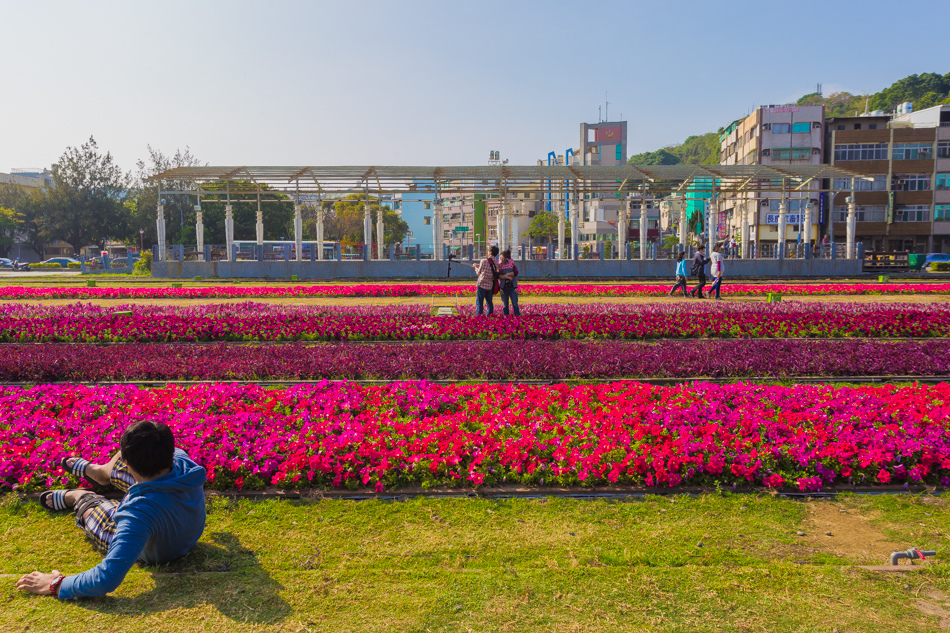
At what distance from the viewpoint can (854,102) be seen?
118500 millimetres

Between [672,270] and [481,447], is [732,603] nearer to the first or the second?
[481,447]

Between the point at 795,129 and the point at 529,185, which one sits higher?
the point at 795,129

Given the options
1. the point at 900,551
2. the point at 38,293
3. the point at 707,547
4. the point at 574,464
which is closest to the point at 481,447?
the point at 574,464

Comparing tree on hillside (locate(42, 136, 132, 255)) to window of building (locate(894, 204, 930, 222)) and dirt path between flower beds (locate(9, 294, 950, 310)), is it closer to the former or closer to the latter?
dirt path between flower beds (locate(9, 294, 950, 310))

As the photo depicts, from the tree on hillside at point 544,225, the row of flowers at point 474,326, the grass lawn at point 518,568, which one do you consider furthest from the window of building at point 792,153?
the grass lawn at point 518,568

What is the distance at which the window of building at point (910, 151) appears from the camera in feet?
209

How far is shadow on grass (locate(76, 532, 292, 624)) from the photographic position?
361 centimetres

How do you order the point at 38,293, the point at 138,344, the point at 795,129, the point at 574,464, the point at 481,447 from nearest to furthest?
the point at 574,464 < the point at 481,447 < the point at 138,344 < the point at 38,293 < the point at 795,129

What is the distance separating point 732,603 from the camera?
3.64 metres

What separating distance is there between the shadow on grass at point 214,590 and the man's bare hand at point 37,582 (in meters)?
0.21

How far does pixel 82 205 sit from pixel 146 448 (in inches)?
3236

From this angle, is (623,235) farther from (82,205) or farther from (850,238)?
(82,205)

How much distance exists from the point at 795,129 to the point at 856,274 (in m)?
41.9

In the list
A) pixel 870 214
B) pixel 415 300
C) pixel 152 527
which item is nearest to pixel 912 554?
pixel 152 527
